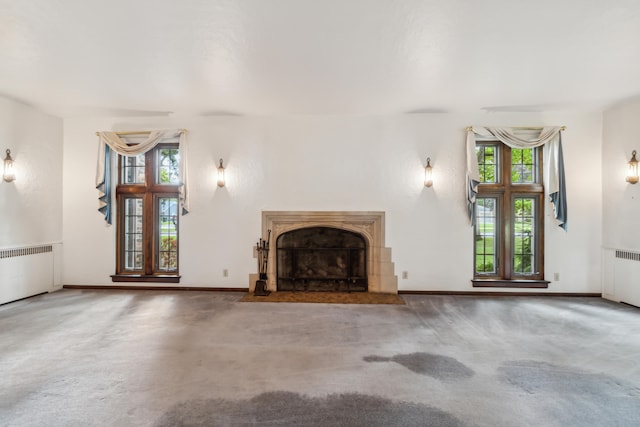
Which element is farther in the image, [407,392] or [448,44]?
[448,44]

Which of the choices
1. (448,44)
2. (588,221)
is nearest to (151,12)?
(448,44)

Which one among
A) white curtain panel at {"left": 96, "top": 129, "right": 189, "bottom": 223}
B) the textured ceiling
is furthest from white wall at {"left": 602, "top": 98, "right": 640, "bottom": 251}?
white curtain panel at {"left": 96, "top": 129, "right": 189, "bottom": 223}

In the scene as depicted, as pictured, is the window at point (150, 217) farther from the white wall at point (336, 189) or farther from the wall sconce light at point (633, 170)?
the wall sconce light at point (633, 170)

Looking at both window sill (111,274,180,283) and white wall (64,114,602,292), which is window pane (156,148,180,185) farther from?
window sill (111,274,180,283)

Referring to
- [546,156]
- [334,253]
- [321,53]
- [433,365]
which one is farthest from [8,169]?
[546,156]

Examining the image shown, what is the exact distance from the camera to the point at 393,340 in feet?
9.82

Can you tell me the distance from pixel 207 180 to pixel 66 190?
2.24m

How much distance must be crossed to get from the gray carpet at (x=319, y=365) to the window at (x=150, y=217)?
3.34 ft

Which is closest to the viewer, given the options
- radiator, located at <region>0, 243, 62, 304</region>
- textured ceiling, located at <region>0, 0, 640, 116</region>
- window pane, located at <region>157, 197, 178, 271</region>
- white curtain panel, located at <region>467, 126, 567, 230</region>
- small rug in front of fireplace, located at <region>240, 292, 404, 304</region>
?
textured ceiling, located at <region>0, 0, 640, 116</region>

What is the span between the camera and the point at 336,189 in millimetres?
4785

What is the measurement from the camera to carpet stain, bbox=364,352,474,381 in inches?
92.6

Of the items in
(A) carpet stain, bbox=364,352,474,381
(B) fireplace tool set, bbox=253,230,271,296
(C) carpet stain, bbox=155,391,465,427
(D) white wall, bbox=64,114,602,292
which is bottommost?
(C) carpet stain, bbox=155,391,465,427

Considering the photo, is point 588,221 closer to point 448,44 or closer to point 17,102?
point 448,44

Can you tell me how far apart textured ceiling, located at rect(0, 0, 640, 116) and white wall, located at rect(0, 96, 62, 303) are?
423 millimetres
